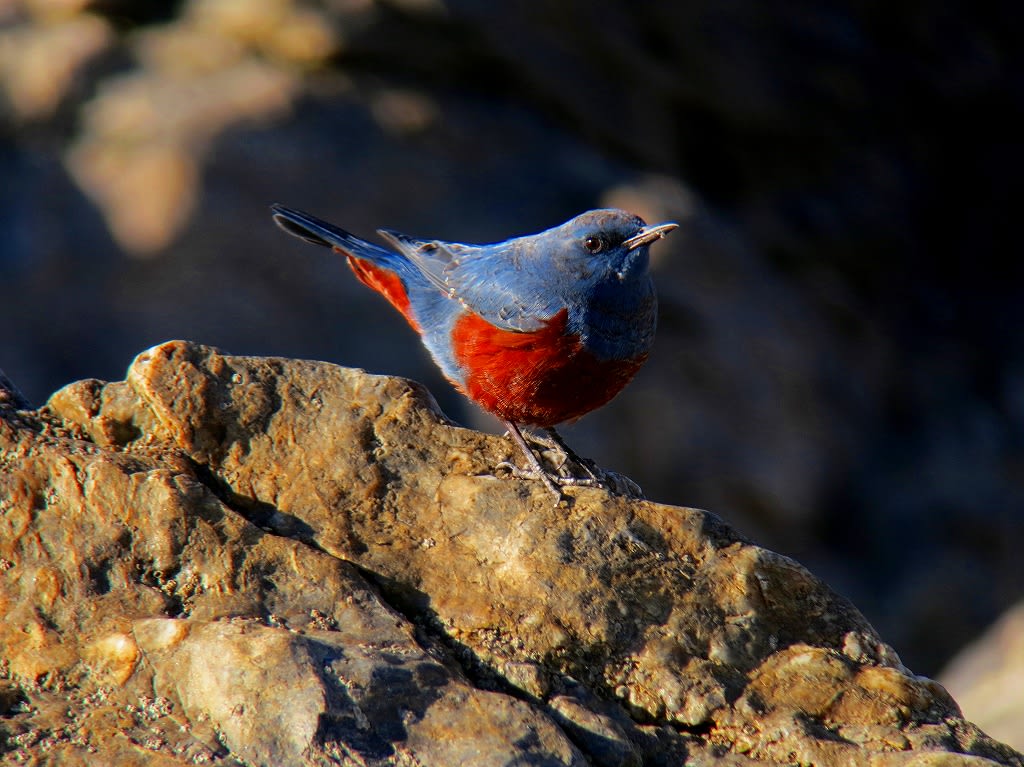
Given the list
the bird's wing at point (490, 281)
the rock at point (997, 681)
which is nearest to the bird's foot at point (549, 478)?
the bird's wing at point (490, 281)

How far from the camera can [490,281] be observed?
214 inches

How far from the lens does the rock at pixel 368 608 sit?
3.22 metres

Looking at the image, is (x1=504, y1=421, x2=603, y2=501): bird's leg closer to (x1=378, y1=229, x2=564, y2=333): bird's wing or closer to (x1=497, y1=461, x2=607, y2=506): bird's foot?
(x1=497, y1=461, x2=607, y2=506): bird's foot

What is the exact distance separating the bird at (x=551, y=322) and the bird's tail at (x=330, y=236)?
0.42 m

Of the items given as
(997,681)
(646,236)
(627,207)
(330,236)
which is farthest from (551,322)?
(627,207)

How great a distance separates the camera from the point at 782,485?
37.0ft

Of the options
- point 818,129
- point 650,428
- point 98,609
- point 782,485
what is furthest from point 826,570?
point 98,609

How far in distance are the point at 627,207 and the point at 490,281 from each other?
621 cm

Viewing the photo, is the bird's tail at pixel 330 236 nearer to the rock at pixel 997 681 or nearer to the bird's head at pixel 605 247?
the bird's head at pixel 605 247

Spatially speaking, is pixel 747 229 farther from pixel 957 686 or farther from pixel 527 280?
pixel 527 280

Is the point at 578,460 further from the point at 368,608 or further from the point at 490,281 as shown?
the point at 368,608

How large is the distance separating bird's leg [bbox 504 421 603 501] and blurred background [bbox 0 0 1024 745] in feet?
18.6

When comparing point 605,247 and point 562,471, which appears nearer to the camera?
point 562,471

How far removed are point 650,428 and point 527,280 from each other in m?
5.93
